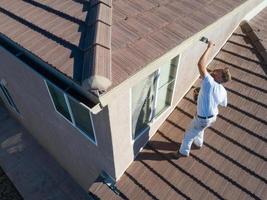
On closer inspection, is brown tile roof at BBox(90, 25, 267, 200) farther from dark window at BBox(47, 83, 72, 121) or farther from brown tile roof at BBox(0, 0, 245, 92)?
brown tile roof at BBox(0, 0, 245, 92)

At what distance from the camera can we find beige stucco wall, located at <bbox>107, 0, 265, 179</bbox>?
4333 millimetres

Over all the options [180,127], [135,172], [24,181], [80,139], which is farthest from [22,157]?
[180,127]

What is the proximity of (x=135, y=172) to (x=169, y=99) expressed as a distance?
5.70 ft

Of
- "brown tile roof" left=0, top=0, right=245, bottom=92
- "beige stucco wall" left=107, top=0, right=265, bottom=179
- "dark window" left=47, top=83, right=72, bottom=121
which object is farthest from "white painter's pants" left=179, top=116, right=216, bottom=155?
"dark window" left=47, top=83, right=72, bottom=121

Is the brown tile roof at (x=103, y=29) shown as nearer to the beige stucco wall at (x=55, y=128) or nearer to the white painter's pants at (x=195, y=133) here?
the beige stucco wall at (x=55, y=128)

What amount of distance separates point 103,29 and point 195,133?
2.77 m

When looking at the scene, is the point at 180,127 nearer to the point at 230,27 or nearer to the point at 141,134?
the point at 141,134

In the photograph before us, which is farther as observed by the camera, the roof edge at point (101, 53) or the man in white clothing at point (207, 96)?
the man in white clothing at point (207, 96)

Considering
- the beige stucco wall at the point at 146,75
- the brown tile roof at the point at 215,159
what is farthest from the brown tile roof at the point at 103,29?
the brown tile roof at the point at 215,159

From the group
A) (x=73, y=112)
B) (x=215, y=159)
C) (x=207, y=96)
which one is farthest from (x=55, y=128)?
(x=207, y=96)

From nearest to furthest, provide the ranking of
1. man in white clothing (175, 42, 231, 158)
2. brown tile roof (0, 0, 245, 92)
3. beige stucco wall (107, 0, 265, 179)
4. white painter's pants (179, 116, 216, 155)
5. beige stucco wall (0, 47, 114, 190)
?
1. brown tile roof (0, 0, 245, 92)
2. beige stucco wall (107, 0, 265, 179)
3. man in white clothing (175, 42, 231, 158)
4. white painter's pants (179, 116, 216, 155)
5. beige stucco wall (0, 47, 114, 190)

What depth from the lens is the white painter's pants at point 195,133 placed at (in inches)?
223

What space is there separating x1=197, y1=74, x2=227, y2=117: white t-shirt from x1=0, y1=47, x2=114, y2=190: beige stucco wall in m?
1.81

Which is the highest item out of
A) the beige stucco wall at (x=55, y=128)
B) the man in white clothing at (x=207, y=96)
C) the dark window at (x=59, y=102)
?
the man in white clothing at (x=207, y=96)
